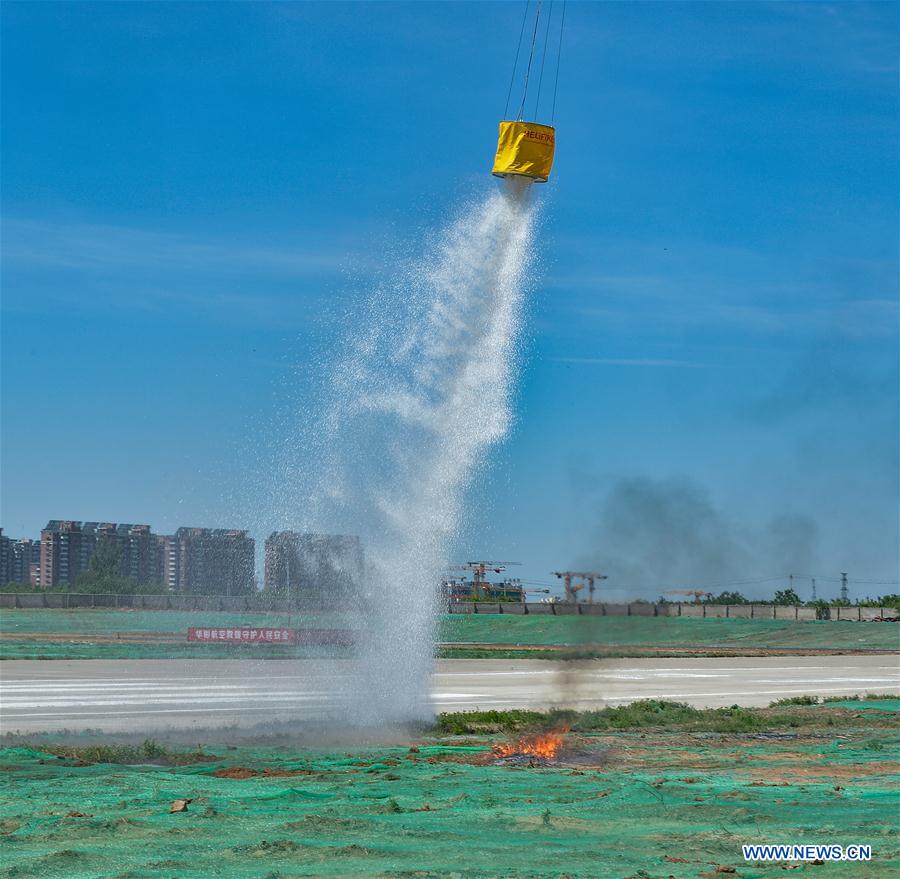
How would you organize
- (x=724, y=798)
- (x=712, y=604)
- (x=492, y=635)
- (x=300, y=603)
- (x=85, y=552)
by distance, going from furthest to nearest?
(x=85, y=552)
(x=712, y=604)
(x=492, y=635)
(x=300, y=603)
(x=724, y=798)

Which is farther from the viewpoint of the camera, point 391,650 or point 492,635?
point 492,635

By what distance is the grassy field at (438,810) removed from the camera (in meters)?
11.4

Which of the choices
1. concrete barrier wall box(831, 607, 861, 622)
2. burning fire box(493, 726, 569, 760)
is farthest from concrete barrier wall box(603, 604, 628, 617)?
concrete barrier wall box(831, 607, 861, 622)

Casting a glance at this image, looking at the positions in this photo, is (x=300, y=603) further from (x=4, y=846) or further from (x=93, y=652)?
(x=4, y=846)

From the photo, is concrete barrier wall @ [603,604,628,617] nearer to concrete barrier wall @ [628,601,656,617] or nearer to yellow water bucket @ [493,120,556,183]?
concrete barrier wall @ [628,601,656,617]

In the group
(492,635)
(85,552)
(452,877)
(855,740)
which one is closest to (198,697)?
(855,740)

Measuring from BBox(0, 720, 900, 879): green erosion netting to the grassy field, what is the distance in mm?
32

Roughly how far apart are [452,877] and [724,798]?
544cm

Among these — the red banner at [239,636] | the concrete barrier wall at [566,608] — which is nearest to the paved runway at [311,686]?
the concrete barrier wall at [566,608]

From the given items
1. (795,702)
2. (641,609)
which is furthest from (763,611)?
(641,609)

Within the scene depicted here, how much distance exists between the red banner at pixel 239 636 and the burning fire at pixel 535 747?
3627cm

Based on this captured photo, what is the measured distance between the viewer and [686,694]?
121ft

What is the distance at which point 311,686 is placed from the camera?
1342 inches

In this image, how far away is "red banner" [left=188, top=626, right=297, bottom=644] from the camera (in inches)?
2254
